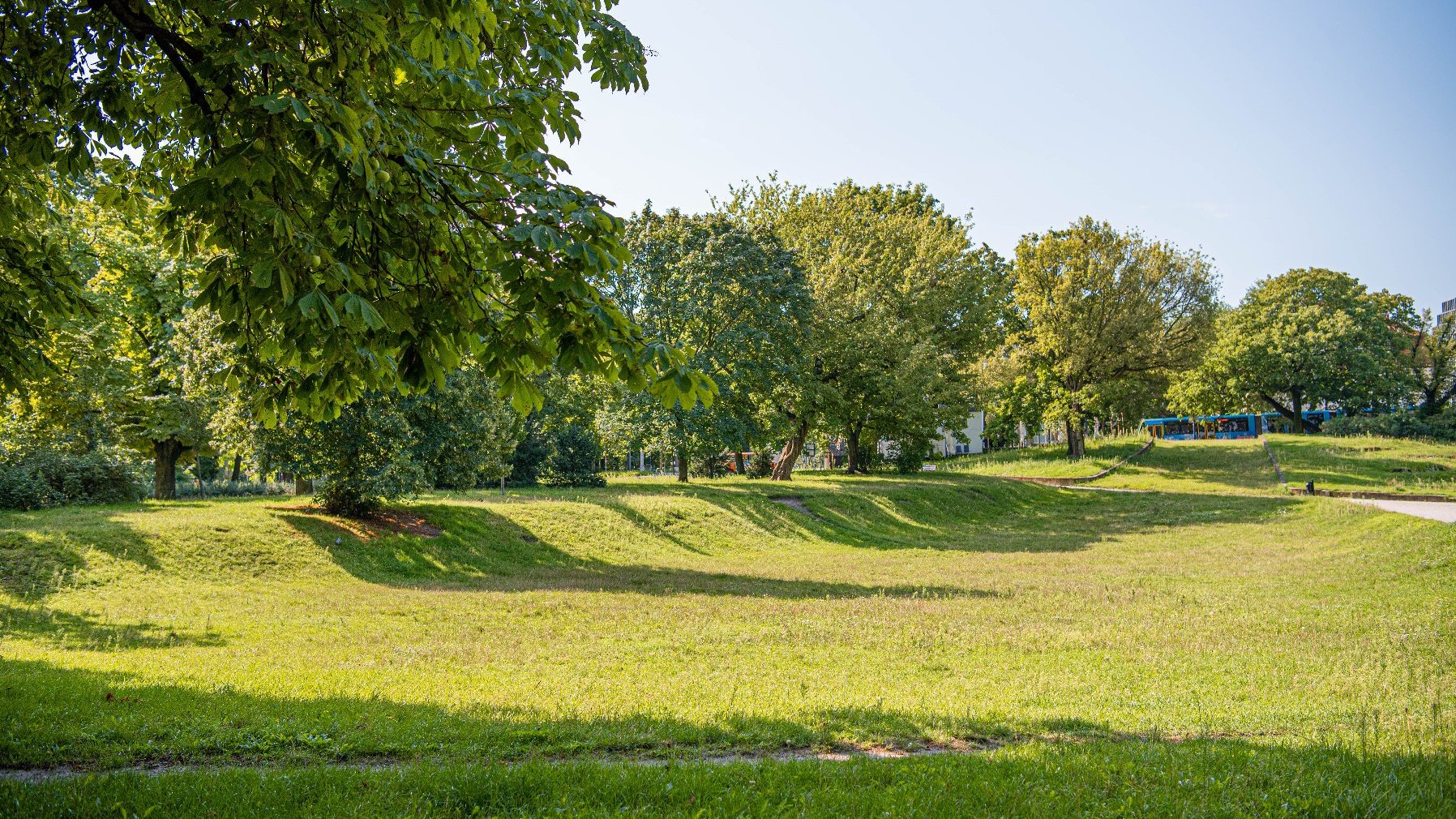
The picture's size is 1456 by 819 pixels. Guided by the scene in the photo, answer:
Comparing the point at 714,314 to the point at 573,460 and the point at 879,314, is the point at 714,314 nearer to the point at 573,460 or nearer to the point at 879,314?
the point at 879,314

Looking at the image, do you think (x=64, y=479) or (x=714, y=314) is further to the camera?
(x=714, y=314)

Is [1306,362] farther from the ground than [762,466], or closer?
farther from the ground

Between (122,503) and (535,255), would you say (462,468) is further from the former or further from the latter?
(535,255)

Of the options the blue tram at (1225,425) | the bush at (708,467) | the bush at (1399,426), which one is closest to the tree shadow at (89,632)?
the bush at (708,467)

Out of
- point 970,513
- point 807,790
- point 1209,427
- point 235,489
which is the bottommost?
point 970,513

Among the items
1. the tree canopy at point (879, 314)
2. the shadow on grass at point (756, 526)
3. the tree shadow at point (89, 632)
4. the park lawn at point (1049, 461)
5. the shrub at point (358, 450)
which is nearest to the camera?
the tree shadow at point (89, 632)

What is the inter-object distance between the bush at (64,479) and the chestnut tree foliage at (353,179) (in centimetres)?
1898

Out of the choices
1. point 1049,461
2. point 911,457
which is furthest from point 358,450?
point 1049,461

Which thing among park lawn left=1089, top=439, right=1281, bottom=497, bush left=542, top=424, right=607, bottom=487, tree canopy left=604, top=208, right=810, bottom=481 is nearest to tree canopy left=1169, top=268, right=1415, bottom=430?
park lawn left=1089, top=439, right=1281, bottom=497

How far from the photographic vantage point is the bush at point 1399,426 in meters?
51.2

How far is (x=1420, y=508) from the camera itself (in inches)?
1013

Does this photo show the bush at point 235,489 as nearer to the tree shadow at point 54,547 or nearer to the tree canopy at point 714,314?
the tree canopy at point 714,314

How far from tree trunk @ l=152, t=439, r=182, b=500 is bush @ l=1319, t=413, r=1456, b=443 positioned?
66.0 metres

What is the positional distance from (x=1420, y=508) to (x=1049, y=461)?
26.3 metres
